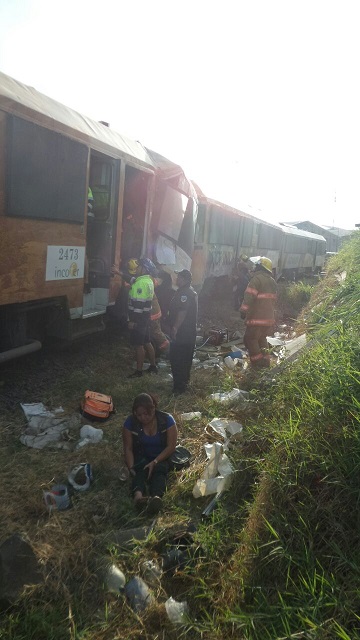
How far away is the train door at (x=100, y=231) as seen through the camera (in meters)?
6.27

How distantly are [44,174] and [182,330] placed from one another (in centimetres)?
220

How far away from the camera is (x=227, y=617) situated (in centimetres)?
209

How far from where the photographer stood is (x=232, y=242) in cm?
1283

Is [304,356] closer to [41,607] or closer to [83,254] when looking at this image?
[41,607]

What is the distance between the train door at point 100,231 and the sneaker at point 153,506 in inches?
136

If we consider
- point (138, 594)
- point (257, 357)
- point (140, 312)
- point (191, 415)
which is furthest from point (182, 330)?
point (138, 594)

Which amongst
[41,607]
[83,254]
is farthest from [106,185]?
[41,607]

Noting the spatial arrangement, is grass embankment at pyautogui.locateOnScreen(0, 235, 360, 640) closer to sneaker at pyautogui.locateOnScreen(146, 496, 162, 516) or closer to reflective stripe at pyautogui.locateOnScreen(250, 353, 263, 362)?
sneaker at pyautogui.locateOnScreen(146, 496, 162, 516)

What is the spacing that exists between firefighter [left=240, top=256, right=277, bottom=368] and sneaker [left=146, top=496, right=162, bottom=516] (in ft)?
10.3

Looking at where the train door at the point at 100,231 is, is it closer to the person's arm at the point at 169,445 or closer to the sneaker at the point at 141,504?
the person's arm at the point at 169,445

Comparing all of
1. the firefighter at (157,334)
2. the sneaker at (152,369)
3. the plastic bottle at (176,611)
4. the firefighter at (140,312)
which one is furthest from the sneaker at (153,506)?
the firefighter at (157,334)

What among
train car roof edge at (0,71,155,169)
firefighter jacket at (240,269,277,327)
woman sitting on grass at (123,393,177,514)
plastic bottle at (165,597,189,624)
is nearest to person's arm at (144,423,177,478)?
woman sitting on grass at (123,393,177,514)

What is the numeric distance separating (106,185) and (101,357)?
228 centimetres

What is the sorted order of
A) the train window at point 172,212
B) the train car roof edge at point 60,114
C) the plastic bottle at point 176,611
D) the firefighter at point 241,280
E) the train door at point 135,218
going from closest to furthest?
the plastic bottle at point 176,611 → the train car roof edge at point 60,114 → the train door at point 135,218 → the train window at point 172,212 → the firefighter at point 241,280
